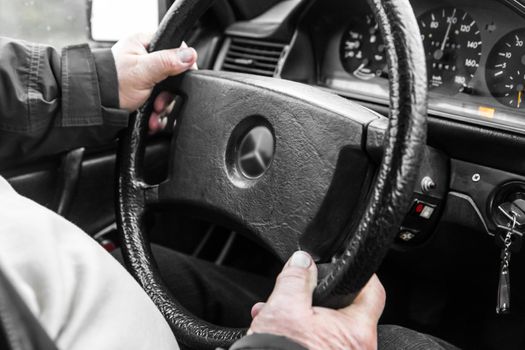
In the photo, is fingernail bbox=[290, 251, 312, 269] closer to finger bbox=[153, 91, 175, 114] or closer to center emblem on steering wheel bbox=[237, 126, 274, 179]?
center emblem on steering wheel bbox=[237, 126, 274, 179]

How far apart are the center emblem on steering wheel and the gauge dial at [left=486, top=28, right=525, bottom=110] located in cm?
52

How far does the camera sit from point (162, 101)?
113 cm

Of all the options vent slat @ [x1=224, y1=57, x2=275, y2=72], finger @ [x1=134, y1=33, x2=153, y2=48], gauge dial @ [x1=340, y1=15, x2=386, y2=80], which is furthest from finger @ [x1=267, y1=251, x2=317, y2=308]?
vent slat @ [x1=224, y1=57, x2=275, y2=72]

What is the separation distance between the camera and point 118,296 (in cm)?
73

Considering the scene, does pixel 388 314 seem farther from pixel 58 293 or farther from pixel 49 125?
pixel 58 293

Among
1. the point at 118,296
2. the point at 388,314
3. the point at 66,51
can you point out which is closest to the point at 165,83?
the point at 66,51

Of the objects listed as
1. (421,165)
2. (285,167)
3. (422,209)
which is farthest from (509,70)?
(285,167)

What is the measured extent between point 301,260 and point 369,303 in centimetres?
10

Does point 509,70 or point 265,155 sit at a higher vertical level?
point 509,70

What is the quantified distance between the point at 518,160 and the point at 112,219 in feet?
3.11

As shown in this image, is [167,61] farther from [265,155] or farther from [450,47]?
[450,47]

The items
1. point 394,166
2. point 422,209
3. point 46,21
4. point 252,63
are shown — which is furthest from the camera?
point 252,63

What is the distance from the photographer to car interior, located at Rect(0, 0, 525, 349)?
44.1 inches

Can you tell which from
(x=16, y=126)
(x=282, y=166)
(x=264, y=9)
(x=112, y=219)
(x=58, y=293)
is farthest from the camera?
(x=264, y=9)
